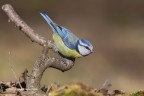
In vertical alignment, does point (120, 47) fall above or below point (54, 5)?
below

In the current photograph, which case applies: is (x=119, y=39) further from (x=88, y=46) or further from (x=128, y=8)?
(x=88, y=46)

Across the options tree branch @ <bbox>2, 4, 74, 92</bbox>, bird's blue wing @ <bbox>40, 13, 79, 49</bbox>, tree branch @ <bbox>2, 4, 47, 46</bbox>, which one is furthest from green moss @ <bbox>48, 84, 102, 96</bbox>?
bird's blue wing @ <bbox>40, 13, 79, 49</bbox>

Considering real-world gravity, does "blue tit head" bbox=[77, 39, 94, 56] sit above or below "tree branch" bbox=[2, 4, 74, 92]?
above

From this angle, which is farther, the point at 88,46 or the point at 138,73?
the point at 138,73

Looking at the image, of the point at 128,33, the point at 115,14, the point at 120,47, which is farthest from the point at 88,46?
the point at 115,14

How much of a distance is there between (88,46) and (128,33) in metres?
10.2

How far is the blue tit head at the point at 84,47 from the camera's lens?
4.94 metres

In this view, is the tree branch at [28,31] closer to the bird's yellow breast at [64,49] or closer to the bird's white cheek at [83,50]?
the bird's yellow breast at [64,49]

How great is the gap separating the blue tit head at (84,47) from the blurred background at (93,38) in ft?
17.5

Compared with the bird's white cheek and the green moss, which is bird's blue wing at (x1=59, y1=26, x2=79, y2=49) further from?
the green moss

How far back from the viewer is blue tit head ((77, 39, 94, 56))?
494 centimetres

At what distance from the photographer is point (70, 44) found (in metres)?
5.09

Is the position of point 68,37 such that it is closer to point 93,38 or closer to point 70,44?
point 70,44

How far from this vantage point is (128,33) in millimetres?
15102
